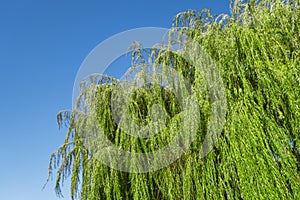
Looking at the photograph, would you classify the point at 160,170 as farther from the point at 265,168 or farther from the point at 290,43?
the point at 290,43

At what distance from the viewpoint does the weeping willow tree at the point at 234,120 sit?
3043 millimetres

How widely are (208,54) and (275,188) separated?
157 cm

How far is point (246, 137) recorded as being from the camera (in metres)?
3.15

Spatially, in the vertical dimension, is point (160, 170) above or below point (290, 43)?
below

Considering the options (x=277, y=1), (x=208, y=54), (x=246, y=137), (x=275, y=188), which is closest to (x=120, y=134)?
(x=208, y=54)

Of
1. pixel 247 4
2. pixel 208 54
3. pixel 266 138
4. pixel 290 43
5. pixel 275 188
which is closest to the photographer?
pixel 275 188

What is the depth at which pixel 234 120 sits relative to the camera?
10.8 feet

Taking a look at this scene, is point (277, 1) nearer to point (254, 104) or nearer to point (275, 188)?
point (254, 104)

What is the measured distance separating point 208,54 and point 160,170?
1.29 m

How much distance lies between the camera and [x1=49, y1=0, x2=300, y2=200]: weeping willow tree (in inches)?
120

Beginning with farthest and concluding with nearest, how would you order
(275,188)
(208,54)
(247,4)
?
(247,4) < (208,54) < (275,188)

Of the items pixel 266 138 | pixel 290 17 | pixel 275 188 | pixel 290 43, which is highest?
pixel 290 17

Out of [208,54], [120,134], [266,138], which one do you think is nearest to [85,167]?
[120,134]

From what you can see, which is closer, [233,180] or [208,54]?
[233,180]
